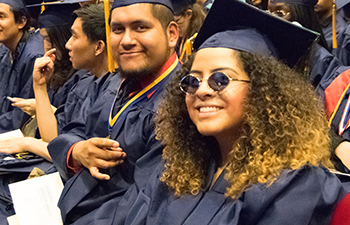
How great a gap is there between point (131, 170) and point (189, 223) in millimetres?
620

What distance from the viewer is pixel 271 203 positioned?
1157 mm

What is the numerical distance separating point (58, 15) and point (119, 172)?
1.69m

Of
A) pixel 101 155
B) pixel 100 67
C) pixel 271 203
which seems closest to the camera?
pixel 271 203

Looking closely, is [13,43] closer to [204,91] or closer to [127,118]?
[127,118]

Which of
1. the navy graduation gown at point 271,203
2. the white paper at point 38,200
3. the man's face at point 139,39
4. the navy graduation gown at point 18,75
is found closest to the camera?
the navy graduation gown at point 271,203

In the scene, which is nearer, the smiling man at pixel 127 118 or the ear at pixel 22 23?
the smiling man at pixel 127 118

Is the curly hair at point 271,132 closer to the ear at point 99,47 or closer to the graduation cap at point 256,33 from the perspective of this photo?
the graduation cap at point 256,33

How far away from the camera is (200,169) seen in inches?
55.9

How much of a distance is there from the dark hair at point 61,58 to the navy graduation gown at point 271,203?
7.11ft

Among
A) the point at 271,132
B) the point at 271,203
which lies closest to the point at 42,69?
the point at 271,132

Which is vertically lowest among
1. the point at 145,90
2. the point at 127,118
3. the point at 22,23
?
the point at 22,23

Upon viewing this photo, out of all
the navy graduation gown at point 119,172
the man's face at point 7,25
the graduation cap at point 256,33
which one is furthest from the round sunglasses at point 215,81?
the man's face at point 7,25

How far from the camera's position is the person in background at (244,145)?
45.6 inches

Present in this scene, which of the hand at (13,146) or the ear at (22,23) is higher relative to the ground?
the ear at (22,23)
